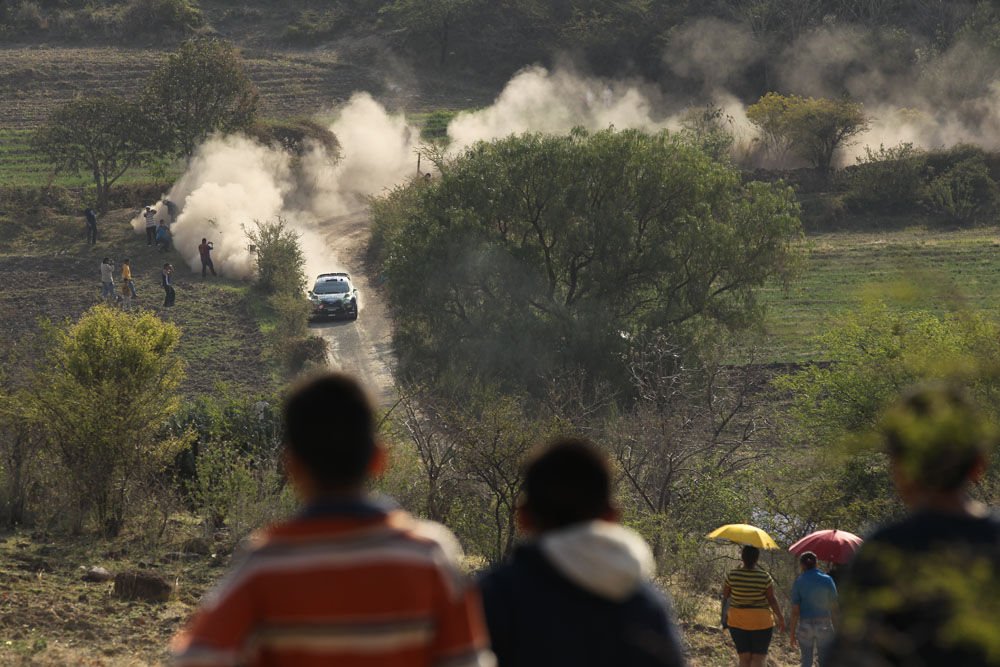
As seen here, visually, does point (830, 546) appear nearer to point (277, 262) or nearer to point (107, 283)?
point (107, 283)

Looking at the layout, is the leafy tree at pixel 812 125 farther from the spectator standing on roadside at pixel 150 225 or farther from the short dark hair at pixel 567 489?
the short dark hair at pixel 567 489

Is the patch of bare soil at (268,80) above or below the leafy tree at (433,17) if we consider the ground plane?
below

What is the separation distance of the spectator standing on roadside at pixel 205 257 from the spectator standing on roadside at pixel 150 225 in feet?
12.8

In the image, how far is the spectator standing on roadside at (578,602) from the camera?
3797 mm

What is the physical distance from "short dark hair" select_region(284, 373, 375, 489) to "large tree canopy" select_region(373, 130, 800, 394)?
3356cm

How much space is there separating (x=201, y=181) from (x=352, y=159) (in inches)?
414

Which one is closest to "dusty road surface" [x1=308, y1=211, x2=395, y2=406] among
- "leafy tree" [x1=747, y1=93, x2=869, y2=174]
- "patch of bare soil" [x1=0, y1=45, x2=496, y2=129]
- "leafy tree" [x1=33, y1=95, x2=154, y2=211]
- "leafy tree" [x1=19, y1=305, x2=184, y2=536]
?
"leafy tree" [x1=33, y1=95, x2=154, y2=211]

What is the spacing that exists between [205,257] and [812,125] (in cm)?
3197

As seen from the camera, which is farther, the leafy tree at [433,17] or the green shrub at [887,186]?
the leafy tree at [433,17]

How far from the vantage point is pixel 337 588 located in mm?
3377

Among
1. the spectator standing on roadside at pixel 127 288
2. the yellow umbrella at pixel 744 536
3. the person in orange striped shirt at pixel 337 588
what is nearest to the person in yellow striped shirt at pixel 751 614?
the yellow umbrella at pixel 744 536

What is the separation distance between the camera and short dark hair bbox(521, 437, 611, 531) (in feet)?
13.0

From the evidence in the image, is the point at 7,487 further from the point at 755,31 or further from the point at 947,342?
the point at 755,31

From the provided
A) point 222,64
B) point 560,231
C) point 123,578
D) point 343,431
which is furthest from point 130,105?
point 343,431
